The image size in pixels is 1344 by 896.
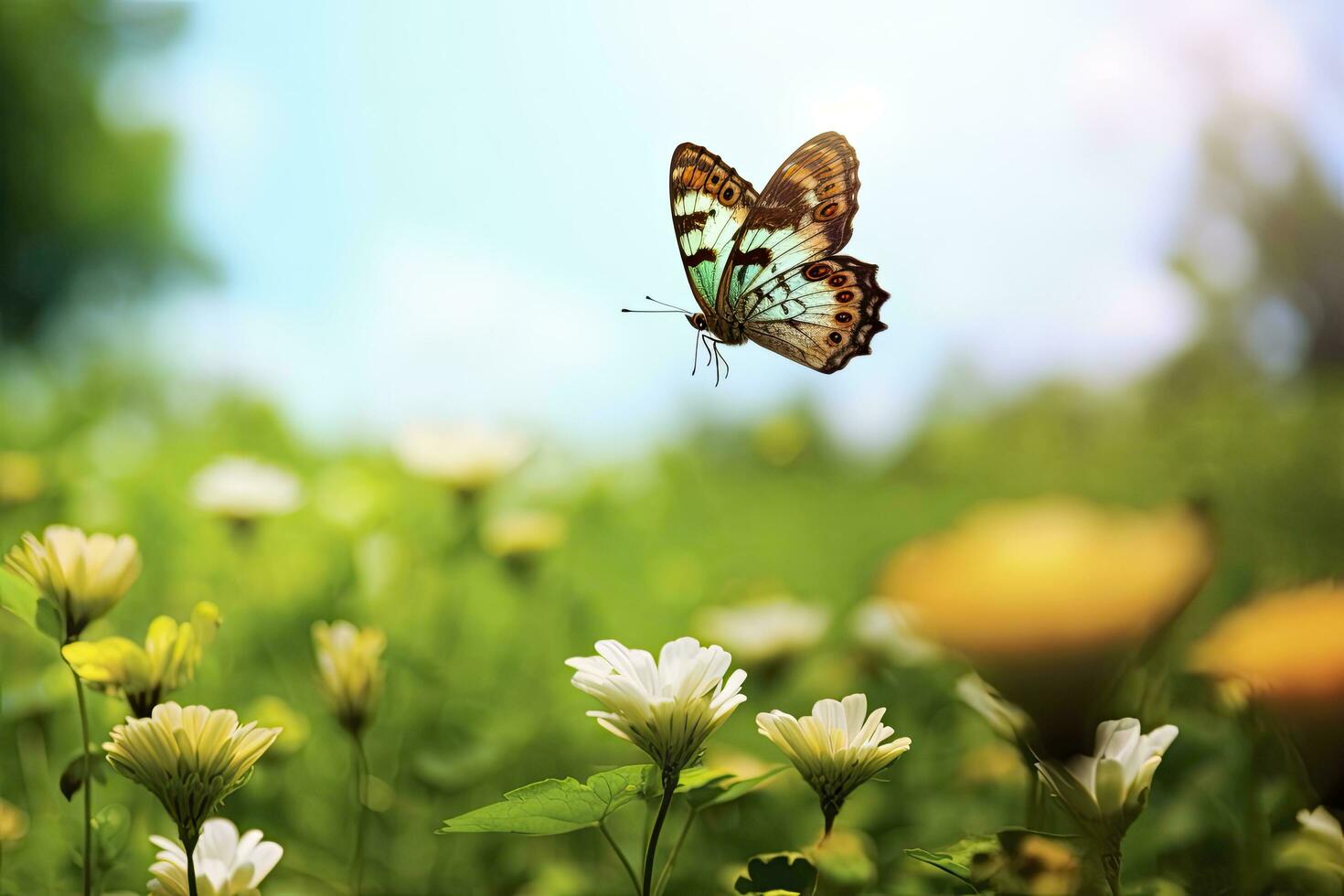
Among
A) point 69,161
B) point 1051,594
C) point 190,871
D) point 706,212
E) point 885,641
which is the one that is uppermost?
point 69,161

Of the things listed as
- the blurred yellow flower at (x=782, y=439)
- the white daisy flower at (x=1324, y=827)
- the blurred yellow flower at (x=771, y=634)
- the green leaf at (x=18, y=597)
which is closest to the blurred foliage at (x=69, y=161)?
the blurred yellow flower at (x=782, y=439)

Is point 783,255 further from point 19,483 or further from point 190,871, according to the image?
point 19,483

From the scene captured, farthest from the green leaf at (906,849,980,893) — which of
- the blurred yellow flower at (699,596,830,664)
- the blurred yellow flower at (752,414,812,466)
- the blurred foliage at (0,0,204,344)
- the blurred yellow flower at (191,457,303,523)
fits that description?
the blurred foliage at (0,0,204,344)

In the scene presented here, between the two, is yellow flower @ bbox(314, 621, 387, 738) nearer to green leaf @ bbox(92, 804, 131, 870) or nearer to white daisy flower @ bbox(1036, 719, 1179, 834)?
green leaf @ bbox(92, 804, 131, 870)

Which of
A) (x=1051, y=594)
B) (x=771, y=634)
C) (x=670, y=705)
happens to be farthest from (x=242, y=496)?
(x=1051, y=594)

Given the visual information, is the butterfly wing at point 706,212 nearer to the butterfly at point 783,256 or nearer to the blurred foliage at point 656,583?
the butterfly at point 783,256

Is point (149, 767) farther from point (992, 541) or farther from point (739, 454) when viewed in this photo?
point (739, 454)
